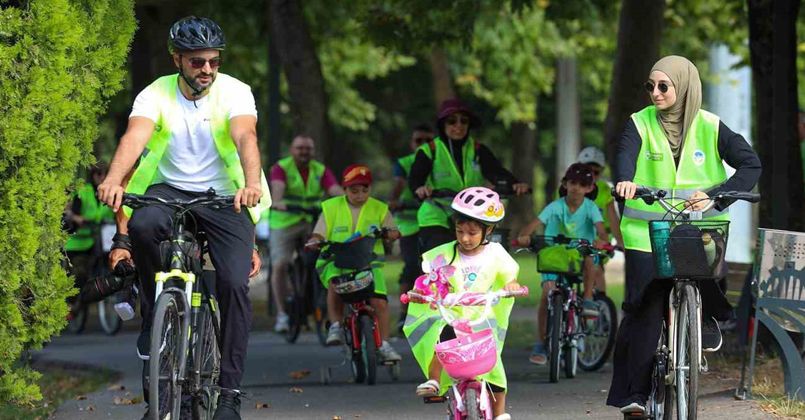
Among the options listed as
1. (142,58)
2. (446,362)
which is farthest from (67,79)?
(142,58)

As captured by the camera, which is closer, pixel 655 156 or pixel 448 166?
pixel 655 156

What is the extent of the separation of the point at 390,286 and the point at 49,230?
57.3 feet

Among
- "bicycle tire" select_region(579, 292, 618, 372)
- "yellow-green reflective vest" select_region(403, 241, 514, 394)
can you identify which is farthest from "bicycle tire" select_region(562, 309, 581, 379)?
"yellow-green reflective vest" select_region(403, 241, 514, 394)

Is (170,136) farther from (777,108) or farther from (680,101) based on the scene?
(777,108)

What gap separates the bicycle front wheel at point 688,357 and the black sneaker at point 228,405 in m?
2.02

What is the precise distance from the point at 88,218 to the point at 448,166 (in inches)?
274

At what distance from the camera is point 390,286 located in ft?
88.0

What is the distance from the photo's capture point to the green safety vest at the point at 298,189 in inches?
650

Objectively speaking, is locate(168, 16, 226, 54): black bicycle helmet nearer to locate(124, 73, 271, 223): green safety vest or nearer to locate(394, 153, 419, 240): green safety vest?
locate(124, 73, 271, 223): green safety vest

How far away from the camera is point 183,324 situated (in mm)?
7684

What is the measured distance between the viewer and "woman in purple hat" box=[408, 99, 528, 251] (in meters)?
13.7

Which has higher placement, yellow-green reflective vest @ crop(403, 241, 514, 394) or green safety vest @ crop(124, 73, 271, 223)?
green safety vest @ crop(124, 73, 271, 223)

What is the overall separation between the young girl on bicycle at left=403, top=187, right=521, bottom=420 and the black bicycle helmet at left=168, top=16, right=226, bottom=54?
134cm

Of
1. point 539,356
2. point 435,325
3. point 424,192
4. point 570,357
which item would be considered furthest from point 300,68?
point 435,325
